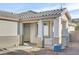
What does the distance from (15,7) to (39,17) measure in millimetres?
452

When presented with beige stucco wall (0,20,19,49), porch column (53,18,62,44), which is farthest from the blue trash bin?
beige stucco wall (0,20,19,49)

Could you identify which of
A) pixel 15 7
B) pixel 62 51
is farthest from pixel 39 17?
pixel 62 51

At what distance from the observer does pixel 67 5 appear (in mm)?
4250

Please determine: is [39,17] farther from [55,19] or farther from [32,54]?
[32,54]

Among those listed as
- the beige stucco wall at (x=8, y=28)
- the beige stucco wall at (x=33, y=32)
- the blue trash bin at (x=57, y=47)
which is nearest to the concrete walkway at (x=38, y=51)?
the blue trash bin at (x=57, y=47)

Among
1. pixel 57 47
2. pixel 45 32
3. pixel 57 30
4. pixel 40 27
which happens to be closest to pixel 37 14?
pixel 40 27

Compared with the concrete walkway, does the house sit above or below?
above

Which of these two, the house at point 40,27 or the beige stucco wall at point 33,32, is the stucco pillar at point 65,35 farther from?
the beige stucco wall at point 33,32

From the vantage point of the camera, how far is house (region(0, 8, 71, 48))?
13.9 ft

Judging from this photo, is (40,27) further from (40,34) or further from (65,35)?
(65,35)

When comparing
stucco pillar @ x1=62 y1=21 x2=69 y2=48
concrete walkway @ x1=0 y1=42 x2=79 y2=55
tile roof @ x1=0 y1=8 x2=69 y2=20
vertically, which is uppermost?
tile roof @ x1=0 y1=8 x2=69 y2=20

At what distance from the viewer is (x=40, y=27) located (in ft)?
14.1

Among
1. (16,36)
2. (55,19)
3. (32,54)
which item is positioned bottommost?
(32,54)

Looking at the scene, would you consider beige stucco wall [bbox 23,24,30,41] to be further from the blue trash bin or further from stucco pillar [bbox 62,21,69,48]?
stucco pillar [bbox 62,21,69,48]
